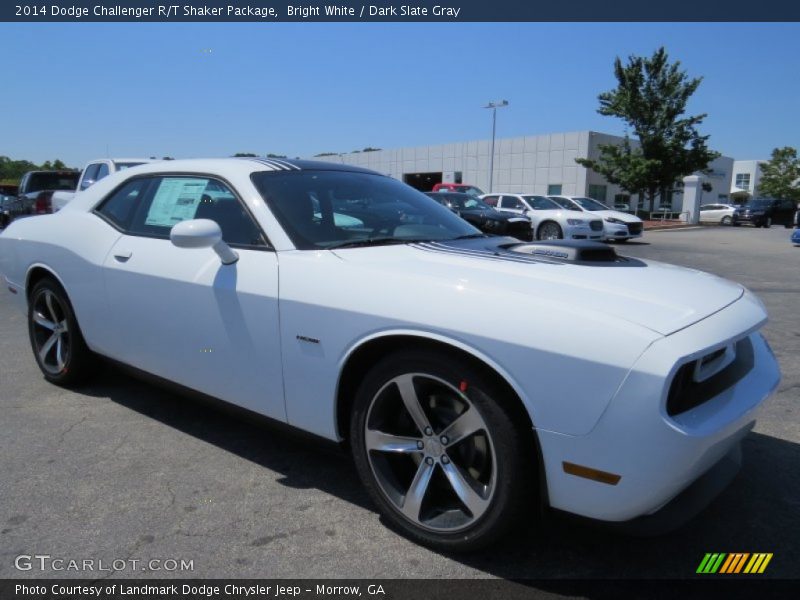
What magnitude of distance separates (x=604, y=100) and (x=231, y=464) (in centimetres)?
3618

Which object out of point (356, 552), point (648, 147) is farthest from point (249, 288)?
point (648, 147)

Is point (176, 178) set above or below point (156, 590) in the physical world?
above

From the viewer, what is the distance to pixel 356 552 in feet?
7.48

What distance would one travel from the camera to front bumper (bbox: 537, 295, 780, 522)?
1722mm

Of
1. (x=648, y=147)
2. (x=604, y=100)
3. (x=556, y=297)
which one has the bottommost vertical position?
(x=556, y=297)

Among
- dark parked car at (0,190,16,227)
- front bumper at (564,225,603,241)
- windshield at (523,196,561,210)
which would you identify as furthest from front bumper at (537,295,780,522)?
dark parked car at (0,190,16,227)

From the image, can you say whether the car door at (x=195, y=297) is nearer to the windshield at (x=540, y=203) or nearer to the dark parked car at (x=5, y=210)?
the windshield at (x=540, y=203)

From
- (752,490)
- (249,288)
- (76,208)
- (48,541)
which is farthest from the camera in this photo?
(76,208)

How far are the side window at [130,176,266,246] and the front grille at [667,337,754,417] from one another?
6.00 feet

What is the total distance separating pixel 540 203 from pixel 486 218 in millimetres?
5671

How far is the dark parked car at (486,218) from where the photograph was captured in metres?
12.2

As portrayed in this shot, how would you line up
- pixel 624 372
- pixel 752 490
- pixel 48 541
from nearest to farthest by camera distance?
pixel 624 372 → pixel 48 541 → pixel 752 490

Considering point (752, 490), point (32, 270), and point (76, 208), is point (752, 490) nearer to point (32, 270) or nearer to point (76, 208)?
point (76, 208)

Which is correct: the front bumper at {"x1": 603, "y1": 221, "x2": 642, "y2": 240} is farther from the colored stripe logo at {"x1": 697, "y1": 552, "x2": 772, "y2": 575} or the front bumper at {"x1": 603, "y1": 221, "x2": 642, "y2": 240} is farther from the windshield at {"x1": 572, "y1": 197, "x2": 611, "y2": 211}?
the colored stripe logo at {"x1": 697, "y1": 552, "x2": 772, "y2": 575}
